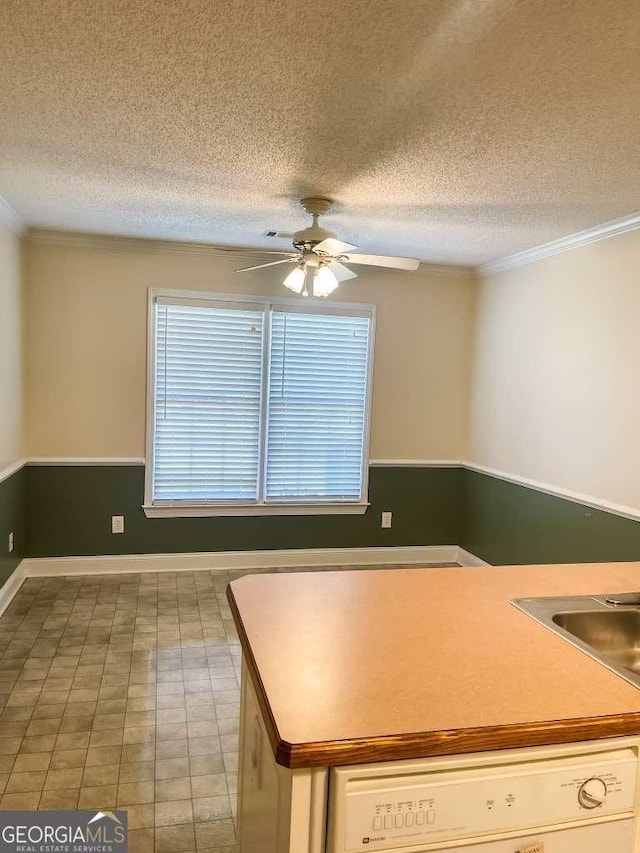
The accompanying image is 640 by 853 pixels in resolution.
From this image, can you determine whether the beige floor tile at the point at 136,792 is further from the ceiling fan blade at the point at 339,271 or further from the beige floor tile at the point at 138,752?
the ceiling fan blade at the point at 339,271

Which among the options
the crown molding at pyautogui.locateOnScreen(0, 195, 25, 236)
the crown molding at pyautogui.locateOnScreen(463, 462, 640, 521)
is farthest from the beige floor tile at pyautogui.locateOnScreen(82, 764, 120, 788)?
the crown molding at pyautogui.locateOnScreen(0, 195, 25, 236)

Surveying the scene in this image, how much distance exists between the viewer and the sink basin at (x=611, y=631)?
173 cm

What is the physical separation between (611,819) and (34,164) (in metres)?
3.18

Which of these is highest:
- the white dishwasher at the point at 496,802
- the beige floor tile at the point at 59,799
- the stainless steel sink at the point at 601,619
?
the stainless steel sink at the point at 601,619

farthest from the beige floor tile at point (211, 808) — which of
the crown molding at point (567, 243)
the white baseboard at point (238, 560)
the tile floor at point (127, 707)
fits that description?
the crown molding at point (567, 243)

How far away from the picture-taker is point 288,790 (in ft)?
3.55

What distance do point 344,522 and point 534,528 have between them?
1.53m

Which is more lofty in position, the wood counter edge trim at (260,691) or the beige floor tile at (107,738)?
the wood counter edge trim at (260,691)

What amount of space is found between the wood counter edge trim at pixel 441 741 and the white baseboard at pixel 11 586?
3.19 meters

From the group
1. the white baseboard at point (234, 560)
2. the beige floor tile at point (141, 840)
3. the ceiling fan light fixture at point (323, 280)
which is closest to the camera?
the beige floor tile at point (141, 840)

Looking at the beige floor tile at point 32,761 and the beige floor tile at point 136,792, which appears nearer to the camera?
the beige floor tile at point 136,792

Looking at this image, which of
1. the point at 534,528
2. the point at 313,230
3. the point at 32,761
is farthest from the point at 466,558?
the point at 32,761

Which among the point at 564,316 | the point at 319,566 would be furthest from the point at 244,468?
the point at 564,316

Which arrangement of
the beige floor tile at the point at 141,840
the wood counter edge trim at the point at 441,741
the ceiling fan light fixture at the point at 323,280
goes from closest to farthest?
1. the wood counter edge trim at the point at 441,741
2. the beige floor tile at the point at 141,840
3. the ceiling fan light fixture at the point at 323,280
